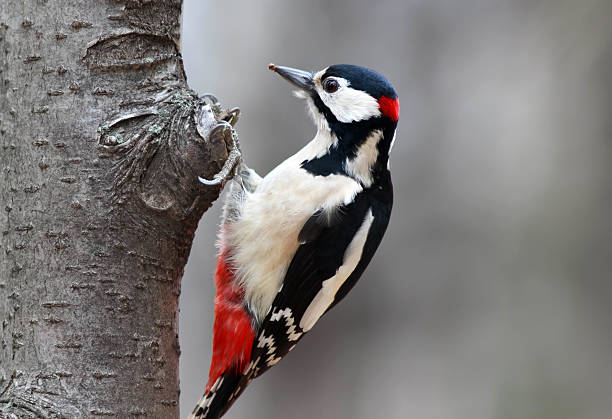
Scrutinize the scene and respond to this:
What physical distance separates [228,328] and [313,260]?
379 millimetres

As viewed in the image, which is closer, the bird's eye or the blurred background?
the bird's eye

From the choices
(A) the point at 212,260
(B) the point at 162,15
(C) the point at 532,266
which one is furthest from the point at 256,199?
(C) the point at 532,266

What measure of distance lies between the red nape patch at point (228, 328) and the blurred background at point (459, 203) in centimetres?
239

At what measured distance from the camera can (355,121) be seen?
2.54 meters

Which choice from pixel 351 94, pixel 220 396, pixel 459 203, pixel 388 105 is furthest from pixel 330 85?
pixel 459 203

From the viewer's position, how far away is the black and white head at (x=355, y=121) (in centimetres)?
251

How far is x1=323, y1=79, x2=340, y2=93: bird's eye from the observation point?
260cm

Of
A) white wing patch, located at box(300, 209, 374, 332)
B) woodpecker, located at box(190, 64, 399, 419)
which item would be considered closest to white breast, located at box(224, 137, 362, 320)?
woodpecker, located at box(190, 64, 399, 419)

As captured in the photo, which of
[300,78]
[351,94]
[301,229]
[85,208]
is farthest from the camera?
[300,78]

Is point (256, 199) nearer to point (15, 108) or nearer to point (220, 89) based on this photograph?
point (15, 108)

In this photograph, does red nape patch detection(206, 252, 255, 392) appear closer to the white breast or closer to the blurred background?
the white breast

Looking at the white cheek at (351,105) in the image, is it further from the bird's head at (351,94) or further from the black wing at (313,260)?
the black wing at (313,260)

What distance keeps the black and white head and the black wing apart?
0.41 feet

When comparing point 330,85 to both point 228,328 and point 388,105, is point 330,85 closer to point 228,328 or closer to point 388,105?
point 388,105
